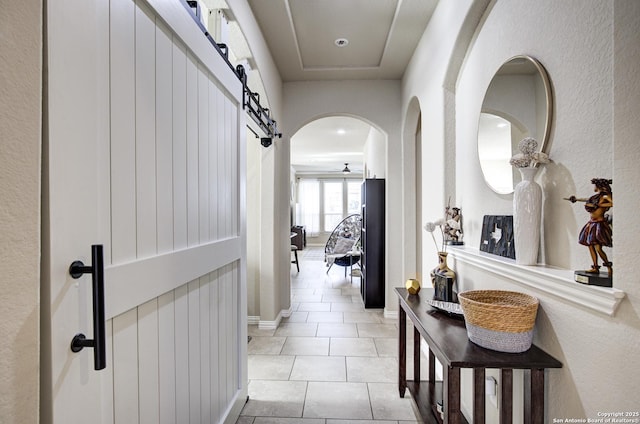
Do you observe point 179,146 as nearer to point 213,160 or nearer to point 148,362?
point 213,160

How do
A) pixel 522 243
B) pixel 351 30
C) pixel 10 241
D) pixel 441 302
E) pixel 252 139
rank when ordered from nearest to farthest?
1. pixel 10 241
2. pixel 522 243
3. pixel 441 302
4. pixel 351 30
5. pixel 252 139

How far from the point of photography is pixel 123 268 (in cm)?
86

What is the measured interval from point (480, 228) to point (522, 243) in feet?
1.76

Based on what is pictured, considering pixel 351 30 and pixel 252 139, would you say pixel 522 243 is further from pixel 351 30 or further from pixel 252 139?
pixel 252 139

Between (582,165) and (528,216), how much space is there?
9.9 inches

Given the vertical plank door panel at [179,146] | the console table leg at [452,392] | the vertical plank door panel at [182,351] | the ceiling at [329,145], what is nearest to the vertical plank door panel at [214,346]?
the vertical plank door panel at [182,351]

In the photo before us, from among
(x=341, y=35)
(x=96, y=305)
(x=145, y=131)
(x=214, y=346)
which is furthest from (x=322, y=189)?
(x=96, y=305)

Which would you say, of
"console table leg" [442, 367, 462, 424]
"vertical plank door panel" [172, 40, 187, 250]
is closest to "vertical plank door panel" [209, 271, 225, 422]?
"vertical plank door panel" [172, 40, 187, 250]

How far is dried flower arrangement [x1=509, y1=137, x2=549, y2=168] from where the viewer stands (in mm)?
1183

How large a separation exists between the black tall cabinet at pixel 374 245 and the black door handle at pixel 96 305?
11.4ft

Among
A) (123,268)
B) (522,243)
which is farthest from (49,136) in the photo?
(522,243)

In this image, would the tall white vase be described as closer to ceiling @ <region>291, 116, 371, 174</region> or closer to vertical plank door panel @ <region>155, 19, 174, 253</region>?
vertical plank door panel @ <region>155, 19, 174, 253</region>

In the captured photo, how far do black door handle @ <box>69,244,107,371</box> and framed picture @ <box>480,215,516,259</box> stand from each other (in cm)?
149

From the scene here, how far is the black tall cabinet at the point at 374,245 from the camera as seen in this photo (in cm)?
399
